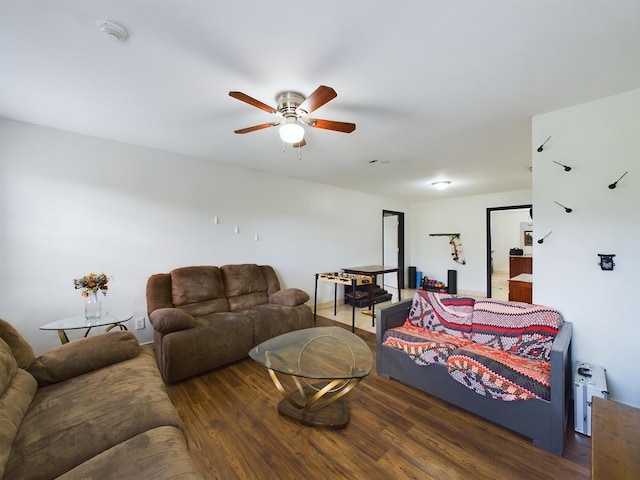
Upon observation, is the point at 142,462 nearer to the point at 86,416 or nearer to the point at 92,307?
the point at 86,416

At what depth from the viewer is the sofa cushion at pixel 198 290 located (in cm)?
312

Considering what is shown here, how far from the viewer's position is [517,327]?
219 centimetres

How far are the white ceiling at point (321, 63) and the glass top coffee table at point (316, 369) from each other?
204 centimetres

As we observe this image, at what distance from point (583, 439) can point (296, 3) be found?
3.17m

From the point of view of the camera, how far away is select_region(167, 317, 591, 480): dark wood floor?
59.6 inches

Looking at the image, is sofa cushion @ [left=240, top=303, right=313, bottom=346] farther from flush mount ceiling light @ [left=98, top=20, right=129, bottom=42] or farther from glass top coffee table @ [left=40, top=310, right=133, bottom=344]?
flush mount ceiling light @ [left=98, top=20, right=129, bottom=42]

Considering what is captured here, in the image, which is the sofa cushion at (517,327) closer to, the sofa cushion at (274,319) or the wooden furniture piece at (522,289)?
the wooden furniture piece at (522,289)

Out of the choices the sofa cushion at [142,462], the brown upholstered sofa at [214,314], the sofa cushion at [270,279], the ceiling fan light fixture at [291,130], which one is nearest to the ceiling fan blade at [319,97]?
the ceiling fan light fixture at [291,130]

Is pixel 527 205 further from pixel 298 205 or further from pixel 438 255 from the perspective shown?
pixel 298 205

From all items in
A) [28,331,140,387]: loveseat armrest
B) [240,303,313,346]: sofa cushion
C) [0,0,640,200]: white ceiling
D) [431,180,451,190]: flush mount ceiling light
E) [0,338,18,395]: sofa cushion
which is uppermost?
[431,180,451,190]: flush mount ceiling light

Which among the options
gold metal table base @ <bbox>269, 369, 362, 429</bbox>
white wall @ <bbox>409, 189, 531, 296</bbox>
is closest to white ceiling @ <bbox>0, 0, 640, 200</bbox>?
gold metal table base @ <bbox>269, 369, 362, 429</bbox>

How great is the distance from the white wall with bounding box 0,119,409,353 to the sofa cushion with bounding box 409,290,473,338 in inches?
93.2

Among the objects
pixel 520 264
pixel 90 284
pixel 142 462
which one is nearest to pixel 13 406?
pixel 142 462

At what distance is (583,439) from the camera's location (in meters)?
1.77
